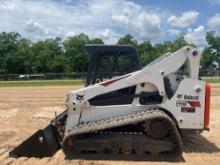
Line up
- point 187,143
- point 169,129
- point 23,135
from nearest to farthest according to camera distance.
Result: 1. point 169,129
2. point 187,143
3. point 23,135

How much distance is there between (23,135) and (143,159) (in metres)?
4.50

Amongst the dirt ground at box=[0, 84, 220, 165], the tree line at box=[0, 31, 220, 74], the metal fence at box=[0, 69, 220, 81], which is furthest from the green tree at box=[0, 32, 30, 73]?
the dirt ground at box=[0, 84, 220, 165]

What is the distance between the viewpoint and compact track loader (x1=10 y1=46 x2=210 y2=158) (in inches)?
344

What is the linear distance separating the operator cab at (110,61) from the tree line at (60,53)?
7580 cm

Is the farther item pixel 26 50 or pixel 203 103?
pixel 26 50

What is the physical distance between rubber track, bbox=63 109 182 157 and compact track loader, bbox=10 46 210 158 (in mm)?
27

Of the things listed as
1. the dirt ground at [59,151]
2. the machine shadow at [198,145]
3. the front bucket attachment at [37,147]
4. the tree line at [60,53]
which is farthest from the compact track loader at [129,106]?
the tree line at [60,53]

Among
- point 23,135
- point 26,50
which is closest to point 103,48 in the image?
point 23,135

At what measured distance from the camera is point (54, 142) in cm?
919

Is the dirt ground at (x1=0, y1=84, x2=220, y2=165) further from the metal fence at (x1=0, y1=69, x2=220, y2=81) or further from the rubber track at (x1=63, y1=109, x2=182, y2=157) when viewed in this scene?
the metal fence at (x1=0, y1=69, x2=220, y2=81)

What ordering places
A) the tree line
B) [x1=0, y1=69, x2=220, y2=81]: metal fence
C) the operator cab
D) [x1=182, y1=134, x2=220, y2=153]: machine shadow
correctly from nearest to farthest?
1. the operator cab
2. [x1=182, y1=134, x2=220, y2=153]: machine shadow
3. [x1=0, y1=69, x2=220, y2=81]: metal fence
4. the tree line

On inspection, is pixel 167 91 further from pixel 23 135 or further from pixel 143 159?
pixel 23 135

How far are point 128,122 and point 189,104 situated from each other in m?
1.49

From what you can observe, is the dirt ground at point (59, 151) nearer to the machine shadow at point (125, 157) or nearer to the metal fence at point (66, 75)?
the machine shadow at point (125, 157)
